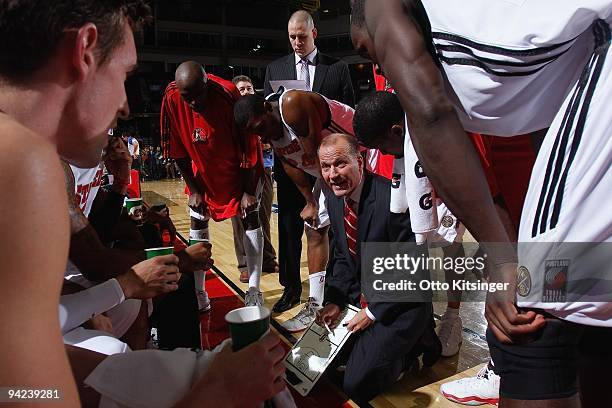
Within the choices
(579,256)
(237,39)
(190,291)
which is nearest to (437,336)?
(190,291)

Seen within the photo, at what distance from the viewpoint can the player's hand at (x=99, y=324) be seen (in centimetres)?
159

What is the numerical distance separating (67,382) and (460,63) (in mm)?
884

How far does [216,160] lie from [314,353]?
166 cm

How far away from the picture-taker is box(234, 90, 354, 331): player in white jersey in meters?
2.69

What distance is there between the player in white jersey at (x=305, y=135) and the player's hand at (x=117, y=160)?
0.70 metres

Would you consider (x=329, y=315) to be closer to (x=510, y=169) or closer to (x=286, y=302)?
(x=286, y=302)

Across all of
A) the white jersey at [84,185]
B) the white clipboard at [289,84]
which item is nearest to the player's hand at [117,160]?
the white jersey at [84,185]

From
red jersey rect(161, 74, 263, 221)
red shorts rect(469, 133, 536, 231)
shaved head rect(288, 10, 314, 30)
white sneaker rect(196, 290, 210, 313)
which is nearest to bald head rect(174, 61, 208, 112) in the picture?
red jersey rect(161, 74, 263, 221)

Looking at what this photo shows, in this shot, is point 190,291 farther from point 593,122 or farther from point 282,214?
point 593,122

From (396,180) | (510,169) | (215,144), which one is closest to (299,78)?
(215,144)

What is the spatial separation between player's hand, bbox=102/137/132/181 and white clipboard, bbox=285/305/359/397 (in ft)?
3.96

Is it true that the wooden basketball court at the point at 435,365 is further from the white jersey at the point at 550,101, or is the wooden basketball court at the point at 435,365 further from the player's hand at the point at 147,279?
the white jersey at the point at 550,101

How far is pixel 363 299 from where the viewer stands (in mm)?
2303

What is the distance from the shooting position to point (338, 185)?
2209 millimetres
